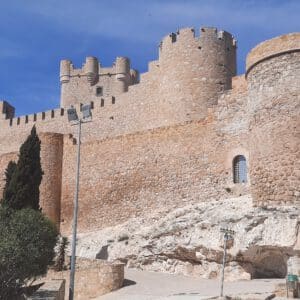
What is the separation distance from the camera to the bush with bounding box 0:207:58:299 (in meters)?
17.7

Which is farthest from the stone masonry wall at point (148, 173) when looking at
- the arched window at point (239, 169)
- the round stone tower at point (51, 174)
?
the round stone tower at point (51, 174)

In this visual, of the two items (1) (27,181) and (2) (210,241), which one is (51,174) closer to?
(1) (27,181)

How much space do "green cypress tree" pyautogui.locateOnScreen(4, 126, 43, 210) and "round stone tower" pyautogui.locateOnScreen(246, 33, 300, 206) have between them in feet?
29.1

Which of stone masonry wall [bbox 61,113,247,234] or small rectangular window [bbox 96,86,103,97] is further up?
small rectangular window [bbox 96,86,103,97]

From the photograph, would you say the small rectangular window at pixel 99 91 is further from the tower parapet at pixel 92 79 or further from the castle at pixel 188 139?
the castle at pixel 188 139

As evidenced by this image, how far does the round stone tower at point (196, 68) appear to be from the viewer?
28719 mm

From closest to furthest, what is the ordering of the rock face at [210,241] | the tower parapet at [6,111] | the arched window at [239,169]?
1. the rock face at [210,241]
2. the arched window at [239,169]
3. the tower parapet at [6,111]

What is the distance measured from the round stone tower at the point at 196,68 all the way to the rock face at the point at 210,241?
639 centimetres

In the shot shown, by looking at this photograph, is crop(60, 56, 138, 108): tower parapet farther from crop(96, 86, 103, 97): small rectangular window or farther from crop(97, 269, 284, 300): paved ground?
crop(97, 269, 284, 300): paved ground

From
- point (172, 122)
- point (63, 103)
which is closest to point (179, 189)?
point (172, 122)

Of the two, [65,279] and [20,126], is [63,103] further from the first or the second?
[65,279]

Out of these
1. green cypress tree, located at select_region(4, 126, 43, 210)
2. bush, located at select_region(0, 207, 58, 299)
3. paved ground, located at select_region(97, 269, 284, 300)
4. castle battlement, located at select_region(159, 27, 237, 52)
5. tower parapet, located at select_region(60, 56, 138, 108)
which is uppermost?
tower parapet, located at select_region(60, 56, 138, 108)

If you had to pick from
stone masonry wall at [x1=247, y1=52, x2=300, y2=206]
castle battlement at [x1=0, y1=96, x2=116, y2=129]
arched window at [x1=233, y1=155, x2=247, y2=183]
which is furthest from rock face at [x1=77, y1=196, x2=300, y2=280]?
castle battlement at [x1=0, y1=96, x2=116, y2=129]

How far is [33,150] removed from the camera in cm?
2592
